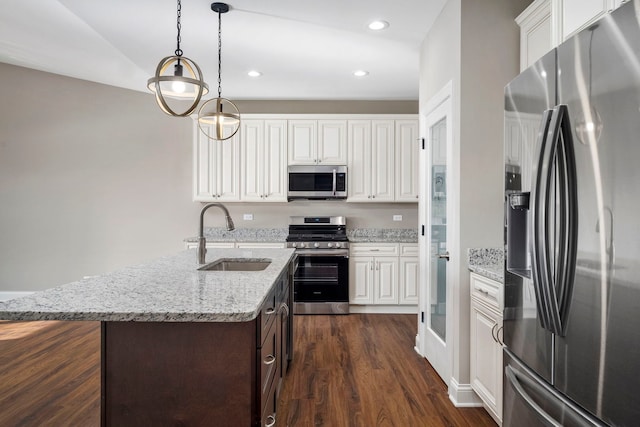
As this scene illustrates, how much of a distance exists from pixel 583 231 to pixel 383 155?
378cm

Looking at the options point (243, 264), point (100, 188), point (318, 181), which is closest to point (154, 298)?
point (243, 264)

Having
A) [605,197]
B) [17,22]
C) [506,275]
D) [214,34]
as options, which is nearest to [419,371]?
[506,275]

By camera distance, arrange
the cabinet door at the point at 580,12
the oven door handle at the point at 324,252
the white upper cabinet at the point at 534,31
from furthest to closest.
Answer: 1. the oven door handle at the point at 324,252
2. the white upper cabinet at the point at 534,31
3. the cabinet door at the point at 580,12

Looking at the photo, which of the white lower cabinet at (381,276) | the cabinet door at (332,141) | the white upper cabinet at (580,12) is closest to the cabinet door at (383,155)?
the cabinet door at (332,141)

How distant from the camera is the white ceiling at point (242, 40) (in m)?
2.82

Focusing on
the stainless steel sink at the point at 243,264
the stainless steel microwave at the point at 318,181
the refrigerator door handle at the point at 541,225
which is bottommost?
the stainless steel sink at the point at 243,264

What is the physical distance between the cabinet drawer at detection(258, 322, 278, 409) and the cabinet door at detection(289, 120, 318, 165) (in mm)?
3006

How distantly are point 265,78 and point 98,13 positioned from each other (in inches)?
69.7

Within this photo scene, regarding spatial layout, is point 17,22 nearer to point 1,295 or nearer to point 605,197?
point 1,295

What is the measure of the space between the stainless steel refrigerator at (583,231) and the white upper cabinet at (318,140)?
3.42 m

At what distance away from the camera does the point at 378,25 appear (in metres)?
3.03

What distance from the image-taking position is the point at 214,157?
4742 mm

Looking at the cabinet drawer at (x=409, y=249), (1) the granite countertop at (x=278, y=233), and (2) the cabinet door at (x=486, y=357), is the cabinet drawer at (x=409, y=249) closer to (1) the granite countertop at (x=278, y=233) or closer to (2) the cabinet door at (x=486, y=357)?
(1) the granite countertop at (x=278, y=233)

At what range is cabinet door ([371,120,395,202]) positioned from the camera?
4.70 metres
